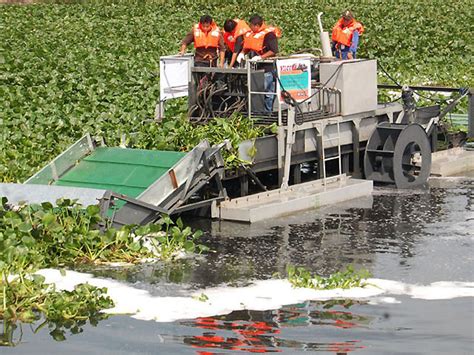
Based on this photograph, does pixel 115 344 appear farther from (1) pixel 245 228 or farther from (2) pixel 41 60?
(2) pixel 41 60

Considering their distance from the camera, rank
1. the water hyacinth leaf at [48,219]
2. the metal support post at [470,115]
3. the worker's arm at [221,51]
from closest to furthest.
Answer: the water hyacinth leaf at [48,219] < the worker's arm at [221,51] < the metal support post at [470,115]

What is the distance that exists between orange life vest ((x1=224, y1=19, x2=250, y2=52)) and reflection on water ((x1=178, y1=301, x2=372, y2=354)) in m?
7.10

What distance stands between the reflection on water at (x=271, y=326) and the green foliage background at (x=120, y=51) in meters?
5.63

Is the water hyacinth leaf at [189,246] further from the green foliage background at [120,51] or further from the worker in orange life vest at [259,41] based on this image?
the worker in orange life vest at [259,41]

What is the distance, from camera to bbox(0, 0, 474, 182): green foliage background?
811 inches

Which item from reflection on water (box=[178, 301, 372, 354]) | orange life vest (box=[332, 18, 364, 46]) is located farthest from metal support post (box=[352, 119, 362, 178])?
reflection on water (box=[178, 301, 372, 354])

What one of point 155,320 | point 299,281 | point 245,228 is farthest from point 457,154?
point 155,320

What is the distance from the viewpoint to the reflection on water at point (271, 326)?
11.8 m

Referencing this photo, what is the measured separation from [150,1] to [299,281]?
3577 cm

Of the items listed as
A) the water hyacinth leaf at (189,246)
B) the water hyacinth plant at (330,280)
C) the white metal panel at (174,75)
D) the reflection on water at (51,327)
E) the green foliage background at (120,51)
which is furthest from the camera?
the green foliage background at (120,51)

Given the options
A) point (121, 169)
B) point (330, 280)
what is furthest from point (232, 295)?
point (121, 169)

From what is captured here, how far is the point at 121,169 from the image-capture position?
1656cm

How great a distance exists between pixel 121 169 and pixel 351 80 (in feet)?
14.2

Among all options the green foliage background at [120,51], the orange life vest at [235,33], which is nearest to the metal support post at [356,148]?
the orange life vest at [235,33]
